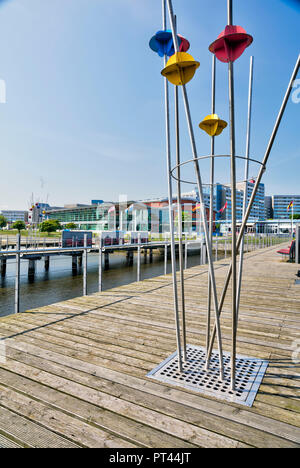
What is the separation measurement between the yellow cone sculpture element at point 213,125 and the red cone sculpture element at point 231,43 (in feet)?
1.24

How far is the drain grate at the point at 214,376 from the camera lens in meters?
1.37

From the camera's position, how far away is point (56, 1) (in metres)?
2.46

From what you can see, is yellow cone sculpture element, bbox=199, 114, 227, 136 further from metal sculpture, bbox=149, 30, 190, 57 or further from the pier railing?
the pier railing

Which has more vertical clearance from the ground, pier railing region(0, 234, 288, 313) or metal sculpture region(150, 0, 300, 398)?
metal sculpture region(150, 0, 300, 398)

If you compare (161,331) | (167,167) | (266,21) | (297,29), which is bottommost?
(161,331)

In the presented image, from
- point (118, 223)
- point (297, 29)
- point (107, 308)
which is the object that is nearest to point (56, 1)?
point (297, 29)

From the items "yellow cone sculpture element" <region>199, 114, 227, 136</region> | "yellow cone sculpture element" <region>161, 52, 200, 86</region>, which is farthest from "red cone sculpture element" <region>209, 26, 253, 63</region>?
"yellow cone sculpture element" <region>199, 114, 227, 136</region>

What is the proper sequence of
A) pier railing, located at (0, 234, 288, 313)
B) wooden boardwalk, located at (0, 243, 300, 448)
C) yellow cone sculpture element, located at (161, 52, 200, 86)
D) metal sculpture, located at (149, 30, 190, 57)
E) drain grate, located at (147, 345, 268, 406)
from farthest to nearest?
1. pier railing, located at (0, 234, 288, 313)
2. metal sculpture, located at (149, 30, 190, 57)
3. drain grate, located at (147, 345, 268, 406)
4. yellow cone sculpture element, located at (161, 52, 200, 86)
5. wooden boardwalk, located at (0, 243, 300, 448)

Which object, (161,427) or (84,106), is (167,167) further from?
(84,106)

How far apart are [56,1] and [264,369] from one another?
3601 millimetres

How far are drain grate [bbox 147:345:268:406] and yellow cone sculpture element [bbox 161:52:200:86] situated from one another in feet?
5.32

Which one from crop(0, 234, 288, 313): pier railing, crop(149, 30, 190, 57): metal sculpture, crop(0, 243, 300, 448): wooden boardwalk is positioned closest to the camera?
crop(0, 243, 300, 448): wooden boardwalk

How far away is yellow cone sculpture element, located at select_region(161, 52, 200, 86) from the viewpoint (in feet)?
4.04

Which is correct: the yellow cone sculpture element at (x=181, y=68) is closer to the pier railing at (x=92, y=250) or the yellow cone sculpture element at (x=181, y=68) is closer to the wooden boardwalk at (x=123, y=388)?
the wooden boardwalk at (x=123, y=388)
